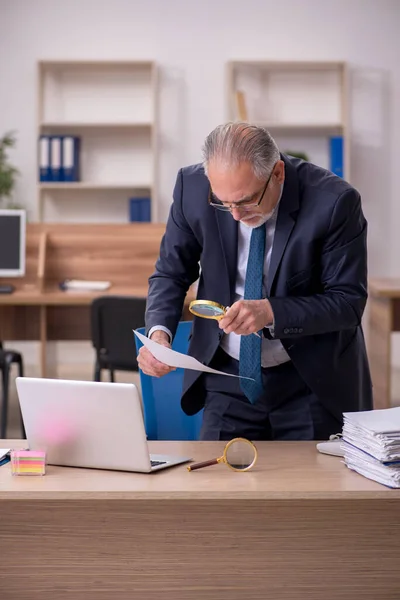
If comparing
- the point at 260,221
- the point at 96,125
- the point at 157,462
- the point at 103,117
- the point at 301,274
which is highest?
the point at 103,117

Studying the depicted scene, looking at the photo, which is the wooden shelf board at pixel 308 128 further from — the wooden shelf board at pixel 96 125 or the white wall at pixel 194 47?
the wooden shelf board at pixel 96 125

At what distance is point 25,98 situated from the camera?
6.88m

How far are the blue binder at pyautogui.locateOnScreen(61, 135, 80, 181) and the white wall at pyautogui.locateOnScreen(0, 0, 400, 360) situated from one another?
40 centimetres

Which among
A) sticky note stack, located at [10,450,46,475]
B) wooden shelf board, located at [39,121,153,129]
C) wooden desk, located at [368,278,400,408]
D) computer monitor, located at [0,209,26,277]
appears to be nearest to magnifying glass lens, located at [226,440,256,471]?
sticky note stack, located at [10,450,46,475]

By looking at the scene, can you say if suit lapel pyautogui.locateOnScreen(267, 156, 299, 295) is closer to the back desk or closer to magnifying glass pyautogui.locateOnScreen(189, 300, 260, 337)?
magnifying glass pyautogui.locateOnScreen(189, 300, 260, 337)

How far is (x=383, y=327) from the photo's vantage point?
16.7ft

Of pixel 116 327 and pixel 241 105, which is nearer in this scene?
pixel 116 327

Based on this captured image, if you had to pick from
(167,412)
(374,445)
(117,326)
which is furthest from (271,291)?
(117,326)

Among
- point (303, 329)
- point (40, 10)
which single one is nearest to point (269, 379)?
point (303, 329)

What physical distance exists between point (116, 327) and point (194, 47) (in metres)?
3.26

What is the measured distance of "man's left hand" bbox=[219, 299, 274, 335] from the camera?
6.32 ft

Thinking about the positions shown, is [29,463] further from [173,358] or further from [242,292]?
[242,292]

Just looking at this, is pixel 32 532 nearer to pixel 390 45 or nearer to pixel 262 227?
pixel 262 227

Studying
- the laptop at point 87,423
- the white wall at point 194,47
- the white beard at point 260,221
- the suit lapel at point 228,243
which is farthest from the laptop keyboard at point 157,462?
the white wall at point 194,47
